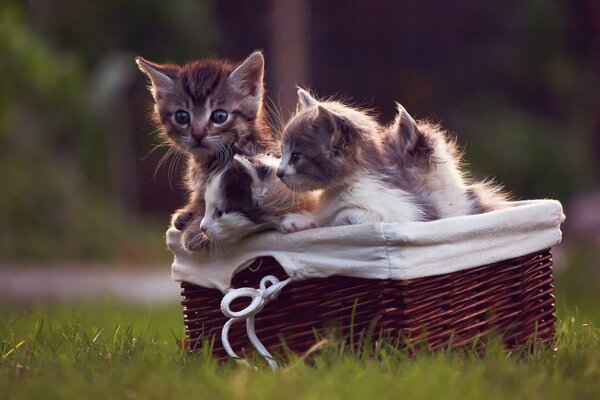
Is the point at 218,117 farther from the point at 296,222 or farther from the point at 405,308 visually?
the point at 405,308

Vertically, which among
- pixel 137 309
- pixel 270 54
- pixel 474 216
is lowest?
pixel 137 309

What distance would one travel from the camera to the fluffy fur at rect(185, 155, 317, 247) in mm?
2551

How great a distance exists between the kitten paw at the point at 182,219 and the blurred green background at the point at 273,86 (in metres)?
3.94

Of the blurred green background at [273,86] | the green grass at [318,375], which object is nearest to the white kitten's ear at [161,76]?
the green grass at [318,375]

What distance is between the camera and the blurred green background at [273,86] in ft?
23.6

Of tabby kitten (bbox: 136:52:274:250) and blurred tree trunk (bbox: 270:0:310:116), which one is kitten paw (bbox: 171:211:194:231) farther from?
blurred tree trunk (bbox: 270:0:310:116)

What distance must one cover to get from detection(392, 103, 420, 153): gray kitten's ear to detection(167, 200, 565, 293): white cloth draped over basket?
1.34 feet

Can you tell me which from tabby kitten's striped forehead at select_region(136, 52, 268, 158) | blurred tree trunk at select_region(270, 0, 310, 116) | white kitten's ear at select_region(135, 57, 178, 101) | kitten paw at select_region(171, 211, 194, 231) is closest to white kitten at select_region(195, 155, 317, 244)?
kitten paw at select_region(171, 211, 194, 231)

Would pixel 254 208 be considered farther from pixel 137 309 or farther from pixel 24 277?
pixel 24 277

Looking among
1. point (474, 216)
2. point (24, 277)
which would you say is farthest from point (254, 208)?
point (24, 277)

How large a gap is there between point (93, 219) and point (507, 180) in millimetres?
3548

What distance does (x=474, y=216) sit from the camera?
2504 millimetres

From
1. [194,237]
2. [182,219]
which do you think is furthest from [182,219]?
[194,237]

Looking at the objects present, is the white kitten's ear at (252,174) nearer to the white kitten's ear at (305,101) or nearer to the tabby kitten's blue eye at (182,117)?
the white kitten's ear at (305,101)
